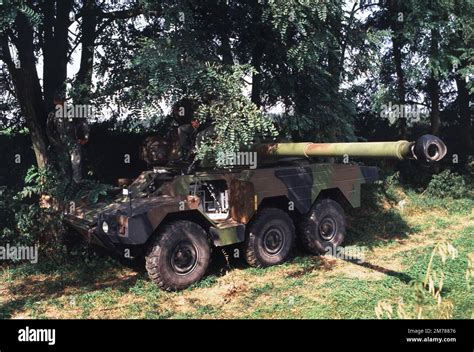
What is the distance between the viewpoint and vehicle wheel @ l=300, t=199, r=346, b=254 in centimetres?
807

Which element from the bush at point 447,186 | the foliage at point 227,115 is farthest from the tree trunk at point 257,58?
the bush at point 447,186

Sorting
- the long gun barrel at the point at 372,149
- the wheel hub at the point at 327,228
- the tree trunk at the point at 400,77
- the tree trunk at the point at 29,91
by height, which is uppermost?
the tree trunk at the point at 400,77

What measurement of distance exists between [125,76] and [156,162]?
4.94ft

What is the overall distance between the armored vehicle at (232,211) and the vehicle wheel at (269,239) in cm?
2

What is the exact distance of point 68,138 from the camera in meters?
8.45

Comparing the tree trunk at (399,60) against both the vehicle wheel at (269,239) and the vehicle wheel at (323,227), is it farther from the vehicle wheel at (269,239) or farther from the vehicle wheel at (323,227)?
the vehicle wheel at (269,239)

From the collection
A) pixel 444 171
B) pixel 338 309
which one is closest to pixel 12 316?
pixel 338 309

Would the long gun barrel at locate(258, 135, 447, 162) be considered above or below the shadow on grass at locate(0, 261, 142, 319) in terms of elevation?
above

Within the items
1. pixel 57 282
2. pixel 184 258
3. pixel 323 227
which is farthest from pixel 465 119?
pixel 57 282

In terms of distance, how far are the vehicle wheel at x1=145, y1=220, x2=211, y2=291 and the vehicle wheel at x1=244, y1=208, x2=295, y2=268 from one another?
2.65ft

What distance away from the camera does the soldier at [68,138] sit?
840 cm

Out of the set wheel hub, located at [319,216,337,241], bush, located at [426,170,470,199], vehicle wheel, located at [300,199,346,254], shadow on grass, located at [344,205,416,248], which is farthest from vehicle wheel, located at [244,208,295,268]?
bush, located at [426,170,470,199]

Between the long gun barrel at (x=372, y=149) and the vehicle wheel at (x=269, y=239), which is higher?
the long gun barrel at (x=372, y=149)

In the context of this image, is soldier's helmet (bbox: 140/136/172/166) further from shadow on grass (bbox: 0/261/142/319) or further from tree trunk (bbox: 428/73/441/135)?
tree trunk (bbox: 428/73/441/135)
